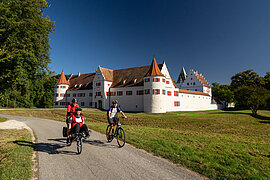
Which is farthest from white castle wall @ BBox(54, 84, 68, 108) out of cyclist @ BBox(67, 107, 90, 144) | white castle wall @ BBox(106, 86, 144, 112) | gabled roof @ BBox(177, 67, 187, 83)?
cyclist @ BBox(67, 107, 90, 144)

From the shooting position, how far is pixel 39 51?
16.9 metres

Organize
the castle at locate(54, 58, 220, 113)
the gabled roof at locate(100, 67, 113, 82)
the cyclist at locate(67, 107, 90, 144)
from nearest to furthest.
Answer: the cyclist at locate(67, 107, 90, 144) < the castle at locate(54, 58, 220, 113) < the gabled roof at locate(100, 67, 113, 82)

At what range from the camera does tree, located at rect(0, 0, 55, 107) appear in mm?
12781

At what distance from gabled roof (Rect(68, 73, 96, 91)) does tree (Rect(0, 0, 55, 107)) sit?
34234 millimetres

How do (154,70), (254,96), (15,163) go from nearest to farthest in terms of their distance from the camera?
1. (15,163)
2. (254,96)
3. (154,70)

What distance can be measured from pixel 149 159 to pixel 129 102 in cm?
3816

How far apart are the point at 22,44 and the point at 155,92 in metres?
29.5

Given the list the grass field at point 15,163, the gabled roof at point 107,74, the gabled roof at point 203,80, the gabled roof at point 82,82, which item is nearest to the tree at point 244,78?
the gabled roof at point 203,80

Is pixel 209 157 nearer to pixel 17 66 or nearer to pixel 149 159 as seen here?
pixel 149 159

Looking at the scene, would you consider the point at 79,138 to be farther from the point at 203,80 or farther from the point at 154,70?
the point at 203,80

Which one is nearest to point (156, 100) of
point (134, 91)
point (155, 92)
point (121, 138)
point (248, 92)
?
point (155, 92)

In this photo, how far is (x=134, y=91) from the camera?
4312cm

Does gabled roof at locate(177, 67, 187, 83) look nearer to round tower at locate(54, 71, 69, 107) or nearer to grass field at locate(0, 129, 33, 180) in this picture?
round tower at locate(54, 71, 69, 107)

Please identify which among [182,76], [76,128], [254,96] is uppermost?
[182,76]
